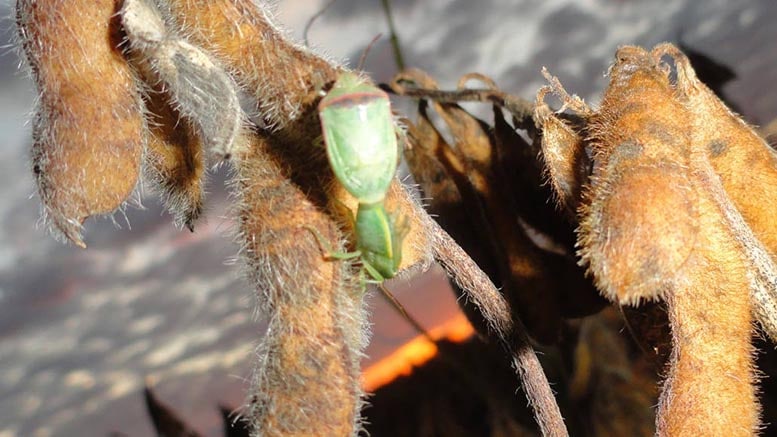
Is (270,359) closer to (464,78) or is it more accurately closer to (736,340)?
(736,340)

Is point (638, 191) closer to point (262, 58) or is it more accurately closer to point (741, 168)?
point (741, 168)

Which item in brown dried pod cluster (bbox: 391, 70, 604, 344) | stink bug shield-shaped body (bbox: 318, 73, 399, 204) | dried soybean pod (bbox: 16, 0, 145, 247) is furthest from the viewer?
brown dried pod cluster (bbox: 391, 70, 604, 344)

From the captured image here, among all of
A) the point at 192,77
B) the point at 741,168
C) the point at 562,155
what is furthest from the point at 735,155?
the point at 192,77

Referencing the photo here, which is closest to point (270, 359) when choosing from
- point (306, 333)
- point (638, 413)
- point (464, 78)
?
point (306, 333)

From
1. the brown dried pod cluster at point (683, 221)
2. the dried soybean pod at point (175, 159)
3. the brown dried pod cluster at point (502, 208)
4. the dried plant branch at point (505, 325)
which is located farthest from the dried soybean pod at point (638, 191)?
the dried soybean pod at point (175, 159)

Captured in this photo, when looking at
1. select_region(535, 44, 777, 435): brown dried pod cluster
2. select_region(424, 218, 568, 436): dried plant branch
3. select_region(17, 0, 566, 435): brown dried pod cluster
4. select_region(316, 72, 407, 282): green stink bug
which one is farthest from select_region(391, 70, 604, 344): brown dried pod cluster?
select_region(316, 72, 407, 282): green stink bug

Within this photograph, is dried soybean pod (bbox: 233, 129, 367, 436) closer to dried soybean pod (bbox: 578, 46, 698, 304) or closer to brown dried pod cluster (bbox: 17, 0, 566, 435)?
brown dried pod cluster (bbox: 17, 0, 566, 435)
